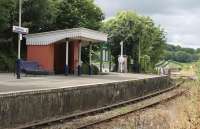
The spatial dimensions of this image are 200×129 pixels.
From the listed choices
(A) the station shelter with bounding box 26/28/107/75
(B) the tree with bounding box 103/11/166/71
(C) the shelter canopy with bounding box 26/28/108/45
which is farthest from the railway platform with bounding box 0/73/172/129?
(B) the tree with bounding box 103/11/166/71

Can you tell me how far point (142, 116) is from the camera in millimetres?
20906

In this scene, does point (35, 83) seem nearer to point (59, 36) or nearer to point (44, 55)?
point (59, 36)

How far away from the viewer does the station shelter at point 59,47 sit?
4006cm

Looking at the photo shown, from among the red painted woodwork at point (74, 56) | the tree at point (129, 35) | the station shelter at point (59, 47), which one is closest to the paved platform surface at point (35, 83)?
the station shelter at point (59, 47)

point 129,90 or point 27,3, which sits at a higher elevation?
point 27,3

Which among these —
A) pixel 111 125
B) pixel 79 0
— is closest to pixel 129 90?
pixel 111 125

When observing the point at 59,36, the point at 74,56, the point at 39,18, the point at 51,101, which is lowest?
the point at 51,101

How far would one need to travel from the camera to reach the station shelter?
40.1 meters

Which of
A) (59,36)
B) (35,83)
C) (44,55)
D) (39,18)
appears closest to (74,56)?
(44,55)

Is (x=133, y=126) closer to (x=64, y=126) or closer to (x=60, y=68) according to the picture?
(x=64, y=126)

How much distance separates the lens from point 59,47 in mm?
43750

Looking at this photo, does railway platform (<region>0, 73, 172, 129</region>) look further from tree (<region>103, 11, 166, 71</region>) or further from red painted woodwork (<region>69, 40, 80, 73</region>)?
tree (<region>103, 11, 166, 71</region>)

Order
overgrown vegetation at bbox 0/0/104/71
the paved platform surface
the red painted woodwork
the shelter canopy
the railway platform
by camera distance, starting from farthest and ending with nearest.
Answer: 1. the red painted woodwork
2. overgrown vegetation at bbox 0/0/104/71
3. the shelter canopy
4. the paved platform surface
5. the railway platform

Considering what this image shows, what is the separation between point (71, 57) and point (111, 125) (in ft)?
84.5
